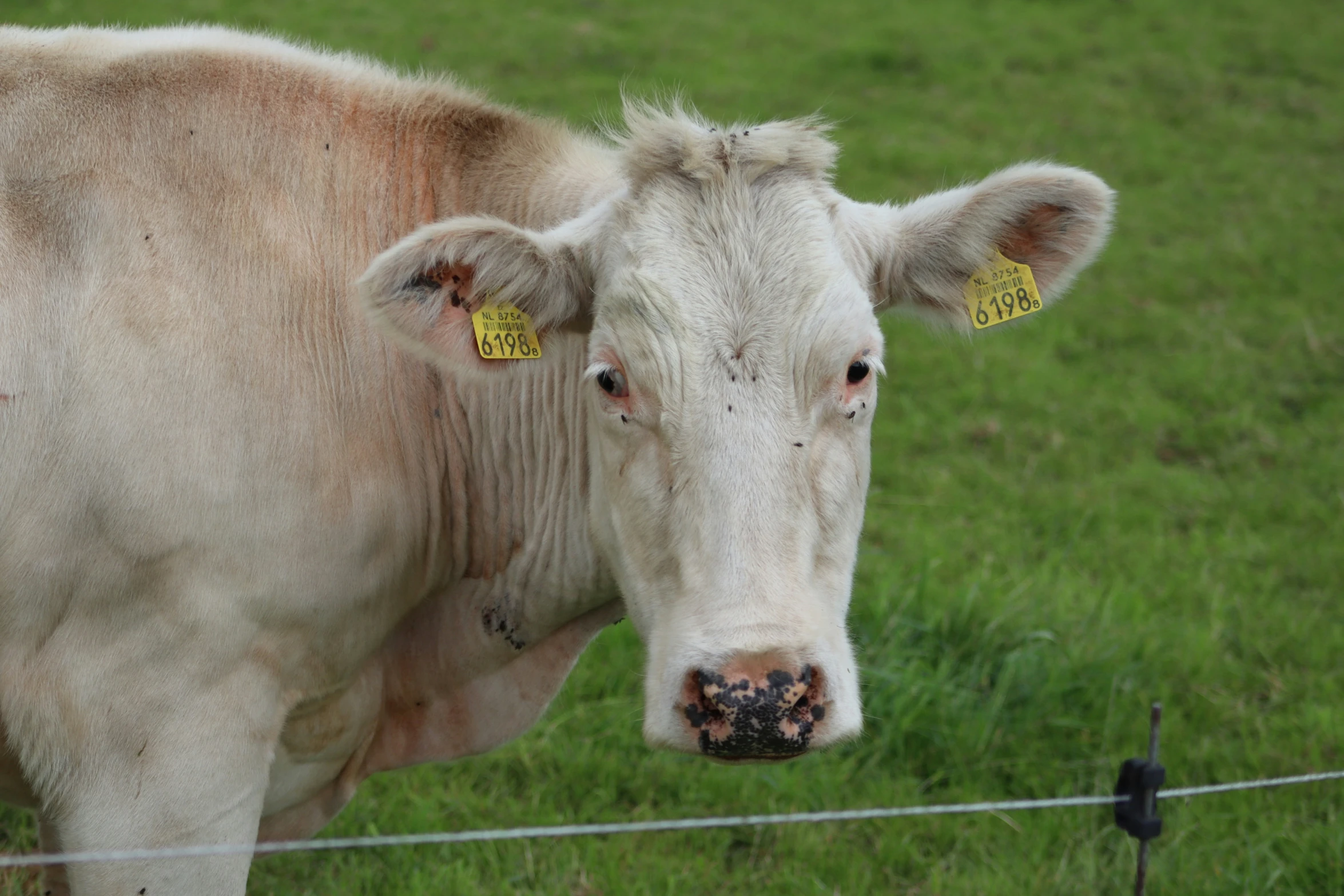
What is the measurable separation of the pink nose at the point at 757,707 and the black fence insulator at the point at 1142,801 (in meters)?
1.15

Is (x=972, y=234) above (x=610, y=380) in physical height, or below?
above

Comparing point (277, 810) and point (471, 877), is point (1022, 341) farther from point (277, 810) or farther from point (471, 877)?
point (277, 810)

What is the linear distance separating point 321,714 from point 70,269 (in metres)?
1.29

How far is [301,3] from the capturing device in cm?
1217

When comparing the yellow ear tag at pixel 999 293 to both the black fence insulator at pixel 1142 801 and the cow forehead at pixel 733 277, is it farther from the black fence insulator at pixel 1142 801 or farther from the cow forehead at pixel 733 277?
the black fence insulator at pixel 1142 801

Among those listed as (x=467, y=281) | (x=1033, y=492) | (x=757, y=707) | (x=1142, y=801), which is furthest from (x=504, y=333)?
(x=1033, y=492)

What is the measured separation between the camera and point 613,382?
3.07 m

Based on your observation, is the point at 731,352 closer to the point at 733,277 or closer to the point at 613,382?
the point at 733,277

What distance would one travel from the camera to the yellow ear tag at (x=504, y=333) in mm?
3236

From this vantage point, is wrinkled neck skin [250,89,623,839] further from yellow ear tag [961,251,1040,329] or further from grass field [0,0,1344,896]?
yellow ear tag [961,251,1040,329]

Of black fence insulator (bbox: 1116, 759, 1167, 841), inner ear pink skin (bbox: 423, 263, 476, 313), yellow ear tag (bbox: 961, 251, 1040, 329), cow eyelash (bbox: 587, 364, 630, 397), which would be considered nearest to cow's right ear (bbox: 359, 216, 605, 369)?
inner ear pink skin (bbox: 423, 263, 476, 313)

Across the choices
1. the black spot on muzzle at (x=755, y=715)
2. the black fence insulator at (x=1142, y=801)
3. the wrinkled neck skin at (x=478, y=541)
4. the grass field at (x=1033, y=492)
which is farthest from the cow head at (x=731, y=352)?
the grass field at (x=1033, y=492)

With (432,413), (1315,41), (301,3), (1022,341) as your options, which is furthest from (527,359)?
(1315,41)

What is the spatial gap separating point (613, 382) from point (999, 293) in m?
1.15
